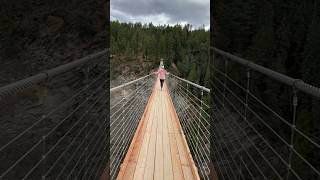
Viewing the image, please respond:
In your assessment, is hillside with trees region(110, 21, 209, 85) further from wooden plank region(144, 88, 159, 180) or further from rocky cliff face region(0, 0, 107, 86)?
rocky cliff face region(0, 0, 107, 86)

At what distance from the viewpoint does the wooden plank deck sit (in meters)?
3.48

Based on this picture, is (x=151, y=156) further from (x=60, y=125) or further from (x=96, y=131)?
(x=60, y=125)

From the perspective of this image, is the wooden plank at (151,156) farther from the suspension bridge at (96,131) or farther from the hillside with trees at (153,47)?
the hillside with trees at (153,47)

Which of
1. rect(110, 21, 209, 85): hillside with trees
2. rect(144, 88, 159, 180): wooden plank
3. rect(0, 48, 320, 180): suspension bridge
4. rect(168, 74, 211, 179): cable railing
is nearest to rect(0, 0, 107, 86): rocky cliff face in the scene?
rect(0, 48, 320, 180): suspension bridge

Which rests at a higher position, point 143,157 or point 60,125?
point 60,125

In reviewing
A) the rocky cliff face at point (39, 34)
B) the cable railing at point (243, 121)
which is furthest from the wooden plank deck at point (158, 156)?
the rocky cliff face at point (39, 34)

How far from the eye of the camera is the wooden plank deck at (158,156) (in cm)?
348

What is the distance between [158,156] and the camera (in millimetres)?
4074

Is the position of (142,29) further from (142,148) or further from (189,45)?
(142,148)

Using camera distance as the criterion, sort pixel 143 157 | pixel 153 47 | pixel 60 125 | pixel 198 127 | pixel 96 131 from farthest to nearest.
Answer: pixel 153 47 < pixel 198 127 < pixel 143 157 < pixel 96 131 < pixel 60 125

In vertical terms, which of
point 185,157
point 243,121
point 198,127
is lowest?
point 185,157

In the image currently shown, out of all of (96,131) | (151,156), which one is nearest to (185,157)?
(151,156)

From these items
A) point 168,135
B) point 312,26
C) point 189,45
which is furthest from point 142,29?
point 168,135

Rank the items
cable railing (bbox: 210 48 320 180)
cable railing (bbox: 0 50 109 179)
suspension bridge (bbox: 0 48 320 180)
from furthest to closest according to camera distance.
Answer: cable railing (bbox: 0 50 109 179), suspension bridge (bbox: 0 48 320 180), cable railing (bbox: 210 48 320 180)
